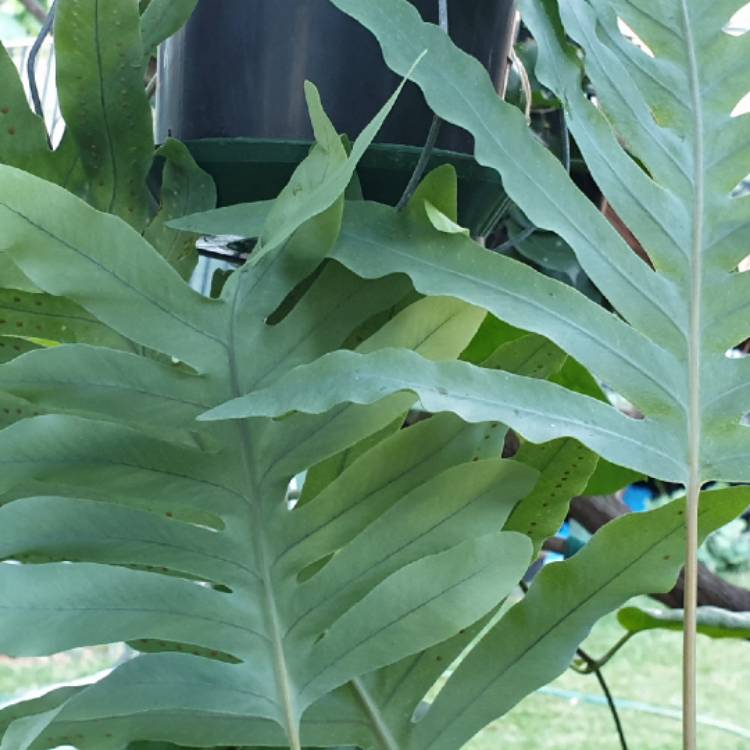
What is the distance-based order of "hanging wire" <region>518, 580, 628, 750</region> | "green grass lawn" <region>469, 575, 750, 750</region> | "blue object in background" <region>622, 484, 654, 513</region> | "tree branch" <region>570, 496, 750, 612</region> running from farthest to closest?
"blue object in background" <region>622, 484, 654, 513</region>, "green grass lawn" <region>469, 575, 750, 750</region>, "tree branch" <region>570, 496, 750, 612</region>, "hanging wire" <region>518, 580, 628, 750</region>

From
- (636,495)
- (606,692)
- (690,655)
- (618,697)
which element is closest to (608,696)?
(606,692)

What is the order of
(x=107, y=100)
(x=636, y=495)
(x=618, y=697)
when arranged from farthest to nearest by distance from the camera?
1. (x=636, y=495)
2. (x=618, y=697)
3. (x=107, y=100)

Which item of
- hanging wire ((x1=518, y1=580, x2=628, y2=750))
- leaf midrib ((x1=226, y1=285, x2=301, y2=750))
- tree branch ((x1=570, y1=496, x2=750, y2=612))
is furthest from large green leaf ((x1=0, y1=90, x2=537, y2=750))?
tree branch ((x1=570, y1=496, x2=750, y2=612))

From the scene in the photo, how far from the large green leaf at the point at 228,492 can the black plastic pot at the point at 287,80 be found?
11 cm

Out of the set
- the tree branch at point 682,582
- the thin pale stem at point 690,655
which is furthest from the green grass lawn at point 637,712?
the thin pale stem at point 690,655

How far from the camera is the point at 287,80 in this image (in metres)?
0.56

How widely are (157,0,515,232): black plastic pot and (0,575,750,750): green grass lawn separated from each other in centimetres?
282

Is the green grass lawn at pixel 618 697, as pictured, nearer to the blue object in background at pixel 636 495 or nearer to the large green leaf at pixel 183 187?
the blue object in background at pixel 636 495

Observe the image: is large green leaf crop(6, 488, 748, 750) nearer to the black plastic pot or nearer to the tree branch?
the black plastic pot

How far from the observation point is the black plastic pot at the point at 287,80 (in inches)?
22.1

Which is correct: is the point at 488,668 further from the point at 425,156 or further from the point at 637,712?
the point at 637,712

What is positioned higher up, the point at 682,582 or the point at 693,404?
the point at 682,582

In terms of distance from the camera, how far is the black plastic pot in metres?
0.56

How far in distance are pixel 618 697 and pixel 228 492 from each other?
3.31 metres
